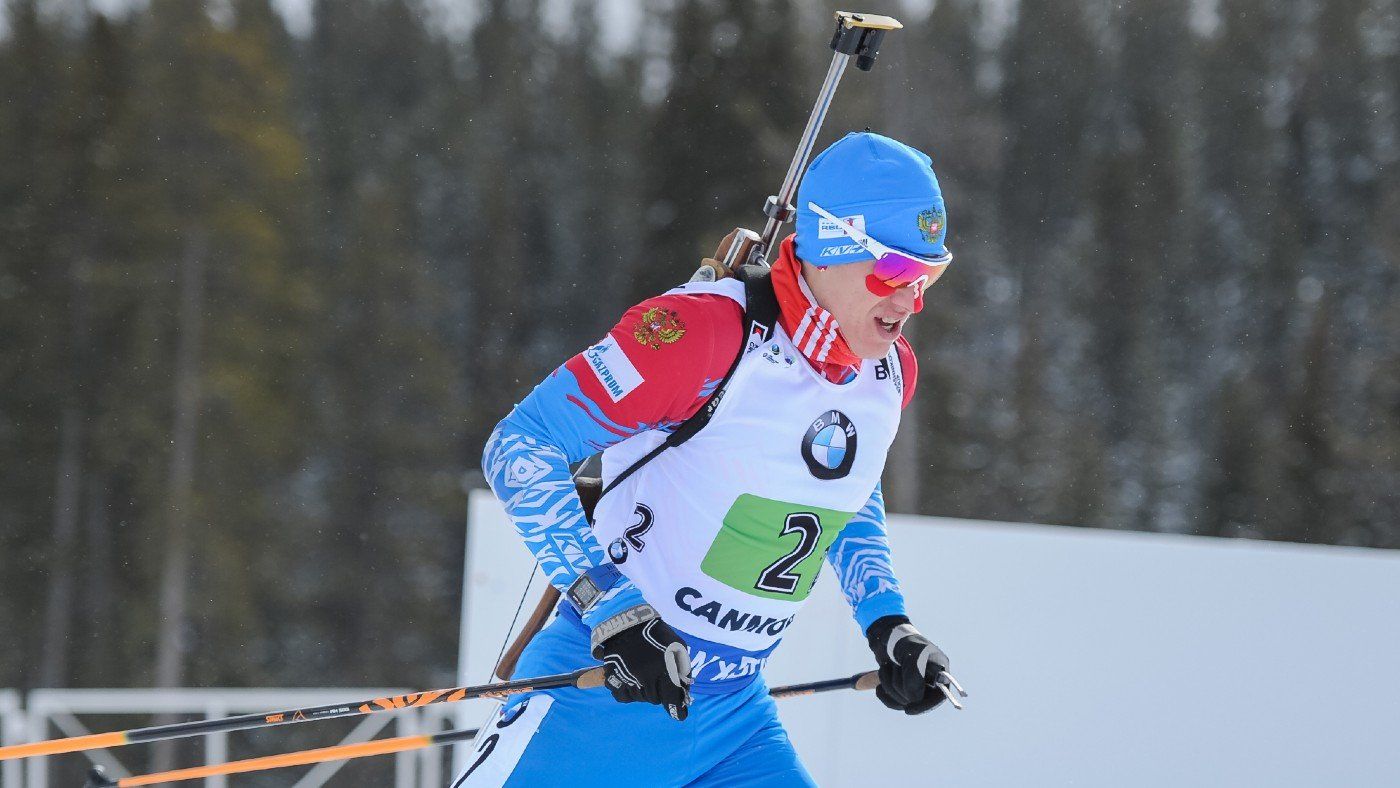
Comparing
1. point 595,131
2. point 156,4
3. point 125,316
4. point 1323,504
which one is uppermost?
point 156,4

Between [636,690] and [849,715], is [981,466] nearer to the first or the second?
[849,715]

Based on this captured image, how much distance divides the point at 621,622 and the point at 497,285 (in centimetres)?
2857

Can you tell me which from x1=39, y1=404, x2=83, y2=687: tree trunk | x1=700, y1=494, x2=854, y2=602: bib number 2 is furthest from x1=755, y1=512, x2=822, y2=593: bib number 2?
x1=39, y1=404, x2=83, y2=687: tree trunk

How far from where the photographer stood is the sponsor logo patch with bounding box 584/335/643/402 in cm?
245

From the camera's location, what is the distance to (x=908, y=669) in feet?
9.18

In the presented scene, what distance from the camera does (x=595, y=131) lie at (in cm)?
3219

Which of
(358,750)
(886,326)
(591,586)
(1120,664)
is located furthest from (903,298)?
(1120,664)

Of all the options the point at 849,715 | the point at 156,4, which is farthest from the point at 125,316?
the point at 849,715

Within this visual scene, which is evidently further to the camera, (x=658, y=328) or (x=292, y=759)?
(x=292, y=759)

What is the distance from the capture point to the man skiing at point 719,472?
97.7 inches

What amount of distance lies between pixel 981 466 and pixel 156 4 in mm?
17813

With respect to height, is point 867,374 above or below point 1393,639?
above

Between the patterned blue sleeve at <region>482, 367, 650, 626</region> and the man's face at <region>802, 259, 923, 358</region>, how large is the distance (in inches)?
16.9

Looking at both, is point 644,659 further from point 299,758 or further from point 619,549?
point 299,758
